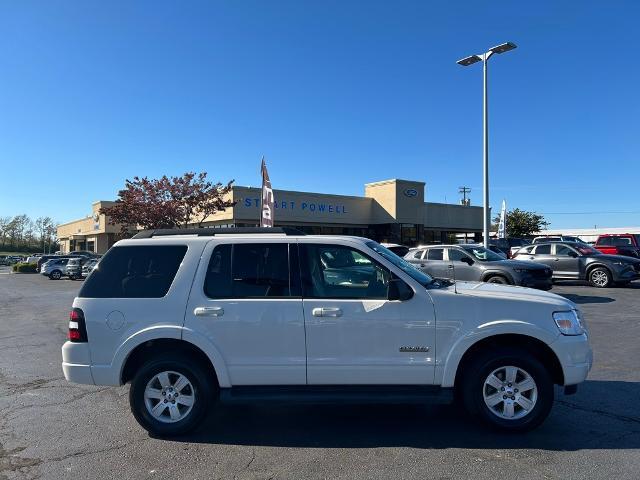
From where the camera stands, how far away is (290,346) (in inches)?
192

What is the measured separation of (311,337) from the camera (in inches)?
191

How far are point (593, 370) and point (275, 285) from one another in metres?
4.82

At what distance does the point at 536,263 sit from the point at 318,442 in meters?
12.3

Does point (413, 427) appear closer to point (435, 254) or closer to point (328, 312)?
point (328, 312)

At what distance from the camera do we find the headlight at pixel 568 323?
4848 millimetres

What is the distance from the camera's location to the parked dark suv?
18.5 m

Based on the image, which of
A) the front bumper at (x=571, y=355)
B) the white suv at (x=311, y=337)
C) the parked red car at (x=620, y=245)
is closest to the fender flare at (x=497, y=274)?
the white suv at (x=311, y=337)

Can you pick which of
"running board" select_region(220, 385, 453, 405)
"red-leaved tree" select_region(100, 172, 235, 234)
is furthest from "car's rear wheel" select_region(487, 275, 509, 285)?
"red-leaved tree" select_region(100, 172, 235, 234)

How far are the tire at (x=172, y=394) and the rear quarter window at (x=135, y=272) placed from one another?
0.67m

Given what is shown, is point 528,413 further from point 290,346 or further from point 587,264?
point 587,264

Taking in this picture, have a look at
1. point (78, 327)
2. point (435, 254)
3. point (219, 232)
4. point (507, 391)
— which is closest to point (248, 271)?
point (219, 232)

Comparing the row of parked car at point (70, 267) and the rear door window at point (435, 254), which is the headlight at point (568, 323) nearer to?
the rear door window at point (435, 254)

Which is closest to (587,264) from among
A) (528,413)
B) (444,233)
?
(528,413)

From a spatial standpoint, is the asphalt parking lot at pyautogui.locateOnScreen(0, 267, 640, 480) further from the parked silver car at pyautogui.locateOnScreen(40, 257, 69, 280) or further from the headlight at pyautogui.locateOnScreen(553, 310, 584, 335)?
the parked silver car at pyautogui.locateOnScreen(40, 257, 69, 280)
